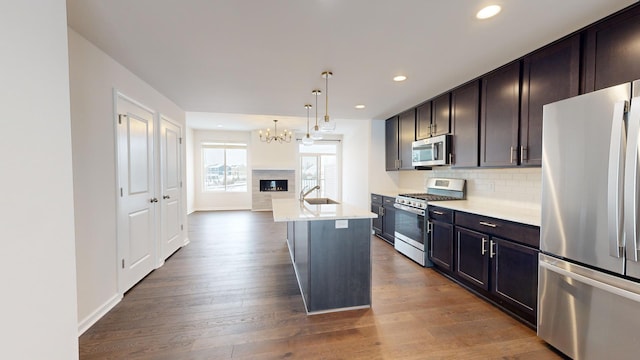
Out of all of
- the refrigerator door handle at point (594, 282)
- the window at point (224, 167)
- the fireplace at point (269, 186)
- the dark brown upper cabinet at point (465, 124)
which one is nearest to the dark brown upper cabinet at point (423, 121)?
the dark brown upper cabinet at point (465, 124)

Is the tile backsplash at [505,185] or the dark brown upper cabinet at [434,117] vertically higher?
the dark brown upper cabinet at [434,117]

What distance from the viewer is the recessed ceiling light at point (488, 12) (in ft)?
5.50

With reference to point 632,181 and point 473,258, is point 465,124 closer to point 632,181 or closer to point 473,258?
point 473,258

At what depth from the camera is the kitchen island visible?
2.34m

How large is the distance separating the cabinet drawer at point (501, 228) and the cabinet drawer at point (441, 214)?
0.36ft

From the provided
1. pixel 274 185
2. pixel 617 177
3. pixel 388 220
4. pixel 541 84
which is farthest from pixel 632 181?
pixel 274 185

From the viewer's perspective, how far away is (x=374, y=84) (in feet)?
10.4

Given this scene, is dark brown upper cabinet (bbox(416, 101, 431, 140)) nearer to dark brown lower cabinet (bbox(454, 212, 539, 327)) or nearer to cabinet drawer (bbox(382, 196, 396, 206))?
cabinet drawer (bbox(382, 196, 396, 206))

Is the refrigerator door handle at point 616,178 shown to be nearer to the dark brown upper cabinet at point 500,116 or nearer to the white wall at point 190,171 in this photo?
the dark brown upper cabinet at point 500,116

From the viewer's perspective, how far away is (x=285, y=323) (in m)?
2.18

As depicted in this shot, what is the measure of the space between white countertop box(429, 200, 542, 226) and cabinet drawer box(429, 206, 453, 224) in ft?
0.19

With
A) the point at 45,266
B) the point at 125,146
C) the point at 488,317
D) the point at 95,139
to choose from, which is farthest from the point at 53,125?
the point at 488,317

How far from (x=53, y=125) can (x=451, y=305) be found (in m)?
3.23

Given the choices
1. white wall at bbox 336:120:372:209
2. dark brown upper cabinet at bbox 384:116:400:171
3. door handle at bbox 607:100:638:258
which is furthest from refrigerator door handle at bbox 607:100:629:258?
white wall at bbox 336:120:372:209
